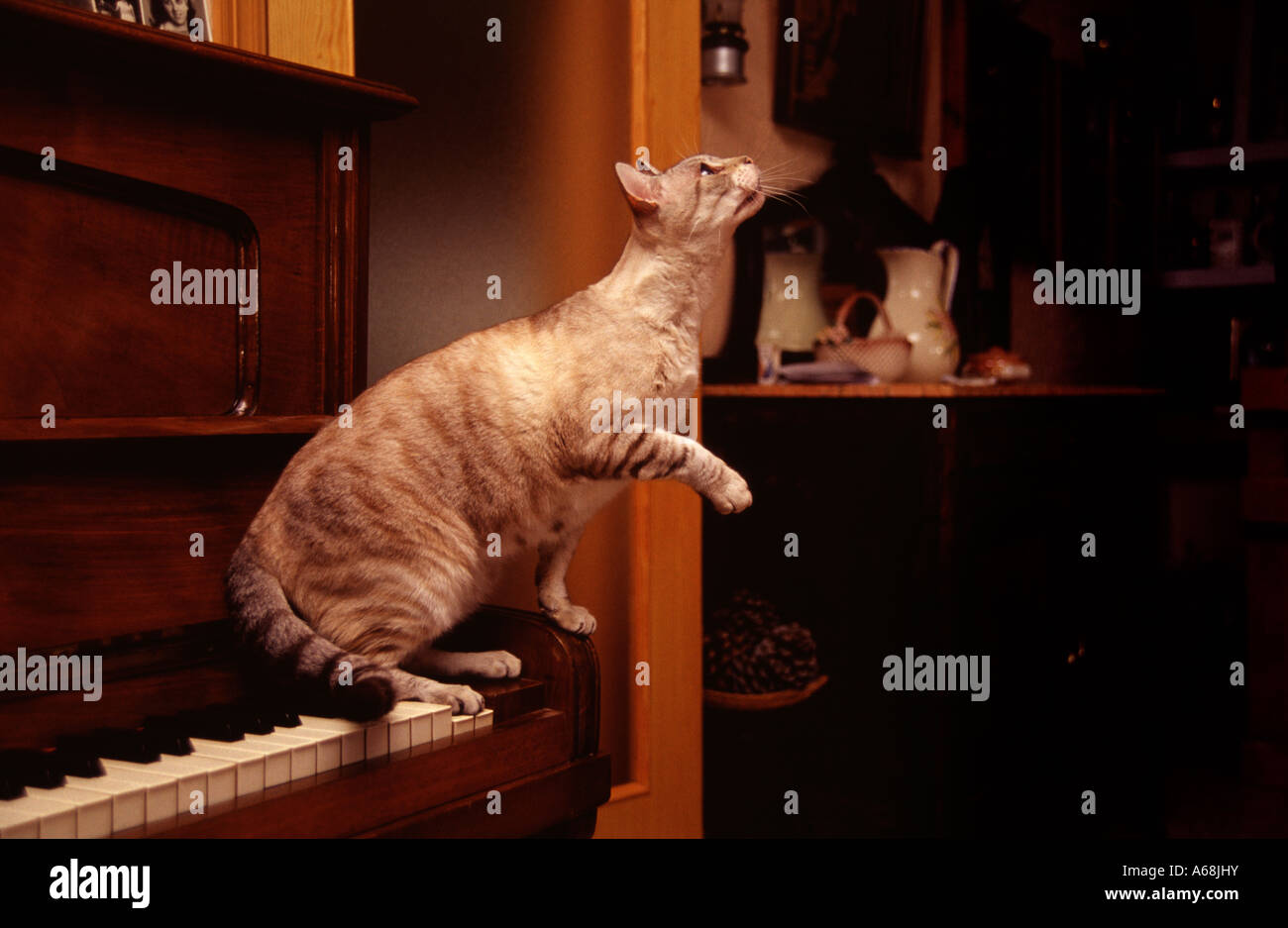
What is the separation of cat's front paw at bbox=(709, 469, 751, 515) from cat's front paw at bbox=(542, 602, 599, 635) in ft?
0.94

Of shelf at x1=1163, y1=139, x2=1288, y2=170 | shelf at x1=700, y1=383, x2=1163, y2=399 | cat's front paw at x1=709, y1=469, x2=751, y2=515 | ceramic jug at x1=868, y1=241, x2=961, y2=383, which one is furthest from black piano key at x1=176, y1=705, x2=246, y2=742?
shelf at x1=1163, y1=139, x2=1288, y2=170

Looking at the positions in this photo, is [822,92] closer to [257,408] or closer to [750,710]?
[750,710]

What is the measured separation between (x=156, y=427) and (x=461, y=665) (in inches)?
17.4

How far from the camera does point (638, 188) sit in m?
1.24

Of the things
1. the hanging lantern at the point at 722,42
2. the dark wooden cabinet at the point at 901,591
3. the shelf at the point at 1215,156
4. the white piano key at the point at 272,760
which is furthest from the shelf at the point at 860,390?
the shelf at the point at 1215,156

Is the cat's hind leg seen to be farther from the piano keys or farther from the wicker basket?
the wicker basket

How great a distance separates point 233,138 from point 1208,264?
13.4 feet

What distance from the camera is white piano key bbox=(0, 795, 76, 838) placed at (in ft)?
2.60

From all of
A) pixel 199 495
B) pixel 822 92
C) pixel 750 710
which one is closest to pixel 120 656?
pixel 199 495

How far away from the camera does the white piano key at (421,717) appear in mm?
1016

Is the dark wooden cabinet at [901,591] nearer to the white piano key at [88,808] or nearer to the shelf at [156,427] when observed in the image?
the shelf at [156,427]

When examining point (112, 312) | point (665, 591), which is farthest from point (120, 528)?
point (665, 591)

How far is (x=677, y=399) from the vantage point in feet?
4.13
